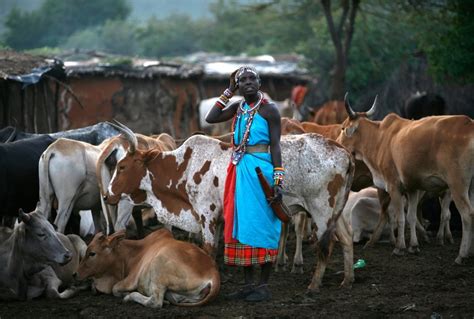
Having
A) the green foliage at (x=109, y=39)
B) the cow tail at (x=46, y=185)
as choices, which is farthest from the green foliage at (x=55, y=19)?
the cow tail at (x=46, y=185)

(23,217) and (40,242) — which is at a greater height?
(23,217)

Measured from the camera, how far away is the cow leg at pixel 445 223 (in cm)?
1158

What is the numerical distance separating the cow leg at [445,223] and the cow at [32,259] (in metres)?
4.99

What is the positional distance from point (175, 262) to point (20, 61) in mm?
8596

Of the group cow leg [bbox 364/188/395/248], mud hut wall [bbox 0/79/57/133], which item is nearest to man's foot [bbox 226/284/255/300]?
cow leg [bbox 364/188/395/248]

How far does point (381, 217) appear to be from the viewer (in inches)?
460

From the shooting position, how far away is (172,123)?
2598 centimetres

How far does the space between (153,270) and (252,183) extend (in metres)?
1.20

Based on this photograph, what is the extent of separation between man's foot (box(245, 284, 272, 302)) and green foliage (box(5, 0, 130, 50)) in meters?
26.2

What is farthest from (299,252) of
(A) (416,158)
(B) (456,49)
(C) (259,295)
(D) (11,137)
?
(B) (456,49)

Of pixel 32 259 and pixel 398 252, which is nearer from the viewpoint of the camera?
pixel 32 259

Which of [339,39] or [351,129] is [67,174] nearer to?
[351,129]

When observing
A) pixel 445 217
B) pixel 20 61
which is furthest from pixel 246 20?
pixel 445 217

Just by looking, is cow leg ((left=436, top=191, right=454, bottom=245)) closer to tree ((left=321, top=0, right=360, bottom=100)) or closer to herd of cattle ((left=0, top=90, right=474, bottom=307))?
herd of cattle ((left=0, top=90, right=474, bottom=307))
